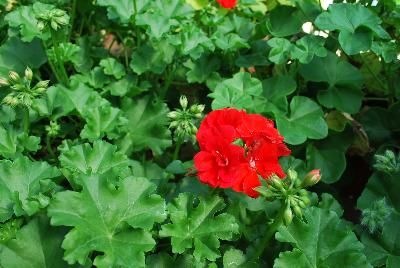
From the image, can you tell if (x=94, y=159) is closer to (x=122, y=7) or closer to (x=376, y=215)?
(x=122, y=7)

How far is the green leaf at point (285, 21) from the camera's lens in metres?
2.60

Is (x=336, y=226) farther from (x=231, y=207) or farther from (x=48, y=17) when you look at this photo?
(x=48, y=17)

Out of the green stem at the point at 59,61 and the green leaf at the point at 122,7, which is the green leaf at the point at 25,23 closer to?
the green stem at the point at 59,61

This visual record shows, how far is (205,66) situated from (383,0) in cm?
81

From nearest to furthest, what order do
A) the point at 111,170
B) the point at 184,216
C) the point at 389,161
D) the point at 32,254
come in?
the point at 32,254 < the point at 184,216 < the point at 111,170 < the point at 389,161

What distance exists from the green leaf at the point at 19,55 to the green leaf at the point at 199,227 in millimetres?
1093

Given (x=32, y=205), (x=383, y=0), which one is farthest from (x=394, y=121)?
(x=32, y=205)

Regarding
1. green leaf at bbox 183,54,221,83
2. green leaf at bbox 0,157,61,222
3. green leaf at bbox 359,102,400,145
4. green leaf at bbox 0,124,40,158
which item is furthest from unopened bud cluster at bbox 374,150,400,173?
green leaf at bbox 0,124,40,158

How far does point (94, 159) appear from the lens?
78.0 inches

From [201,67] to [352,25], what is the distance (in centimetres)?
68

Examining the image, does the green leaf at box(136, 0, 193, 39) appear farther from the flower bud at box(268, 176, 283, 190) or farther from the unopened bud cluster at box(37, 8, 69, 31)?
the flower bud at box(268, 176, 283, 190)

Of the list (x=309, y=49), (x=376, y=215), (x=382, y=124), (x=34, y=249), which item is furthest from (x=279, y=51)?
(x=34, y=249)

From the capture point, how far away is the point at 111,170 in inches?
76.4

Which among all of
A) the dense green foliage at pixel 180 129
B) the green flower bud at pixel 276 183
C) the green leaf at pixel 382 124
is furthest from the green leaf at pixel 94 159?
the green leaf at pixel 382 124
